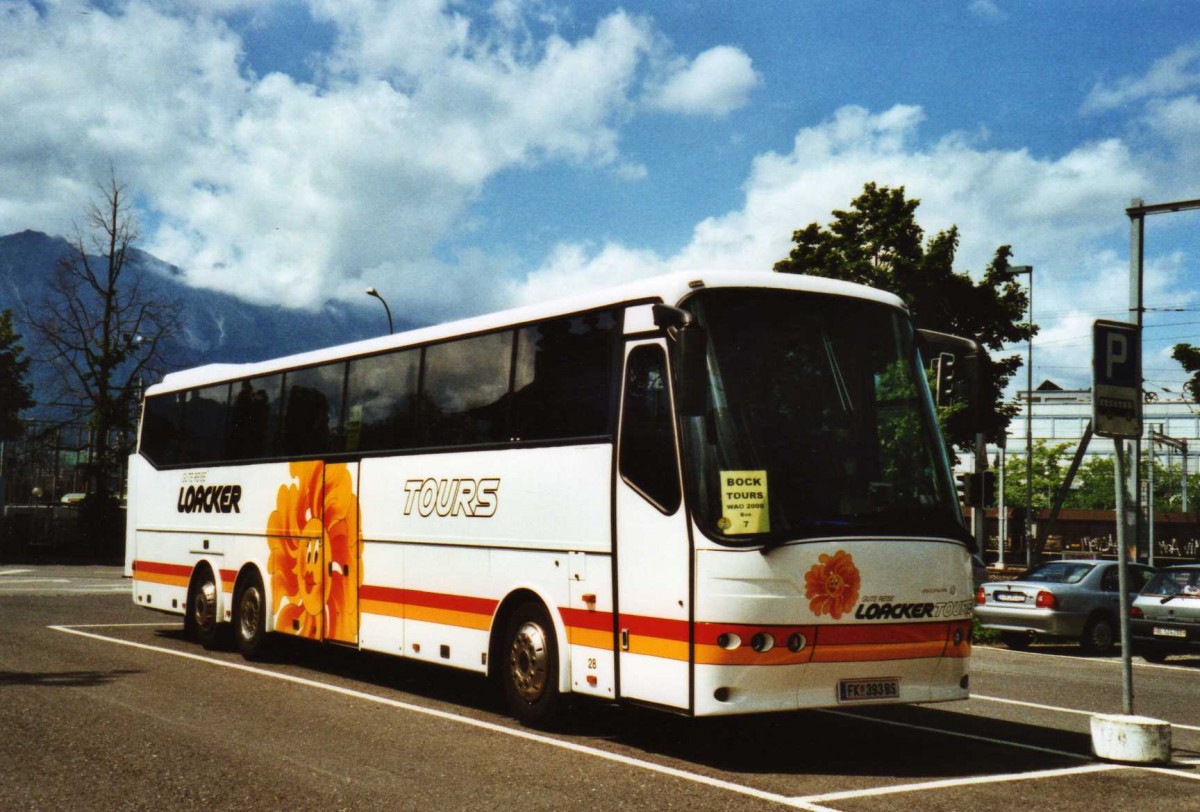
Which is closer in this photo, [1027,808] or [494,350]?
[1027,808]

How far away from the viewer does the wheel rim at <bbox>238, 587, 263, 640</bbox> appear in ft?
48.2

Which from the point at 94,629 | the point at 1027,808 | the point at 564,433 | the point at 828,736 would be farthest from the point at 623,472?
the point at 94,629

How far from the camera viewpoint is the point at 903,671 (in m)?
8.86

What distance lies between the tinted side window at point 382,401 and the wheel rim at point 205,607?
3.81m

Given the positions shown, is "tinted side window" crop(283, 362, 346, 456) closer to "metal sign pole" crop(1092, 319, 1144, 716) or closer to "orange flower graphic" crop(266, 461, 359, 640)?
"orange flower graphic" crop(266, 461, 359, 640)

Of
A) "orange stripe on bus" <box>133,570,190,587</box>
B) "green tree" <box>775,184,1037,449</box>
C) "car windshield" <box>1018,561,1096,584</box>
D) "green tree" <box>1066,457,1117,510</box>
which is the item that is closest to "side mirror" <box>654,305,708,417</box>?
"orange stripe on bus" <box>133,570,190,587</box>

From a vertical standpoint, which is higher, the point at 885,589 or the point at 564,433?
the point at 564,433

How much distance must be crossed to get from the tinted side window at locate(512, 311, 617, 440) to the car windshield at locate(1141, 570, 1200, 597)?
42.5 feet

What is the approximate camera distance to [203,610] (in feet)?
52.1

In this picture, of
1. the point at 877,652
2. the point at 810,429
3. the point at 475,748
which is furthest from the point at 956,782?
the point at 475,748

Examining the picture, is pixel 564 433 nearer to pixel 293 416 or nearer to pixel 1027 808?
pixel 1027 808

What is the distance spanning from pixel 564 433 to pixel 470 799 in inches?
139

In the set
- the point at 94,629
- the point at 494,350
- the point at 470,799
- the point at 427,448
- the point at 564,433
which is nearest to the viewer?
the point at 470,799

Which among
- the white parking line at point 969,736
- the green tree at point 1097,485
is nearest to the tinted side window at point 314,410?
the white parking line at point 969,736
